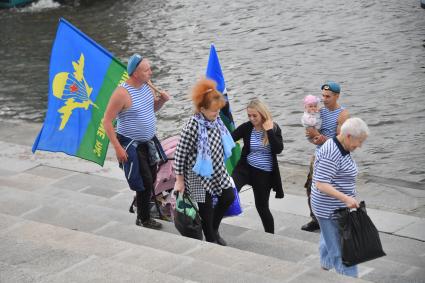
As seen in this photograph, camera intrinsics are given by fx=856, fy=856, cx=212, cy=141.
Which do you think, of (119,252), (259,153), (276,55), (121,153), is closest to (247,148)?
(259,153)

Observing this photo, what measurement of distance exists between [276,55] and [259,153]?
12.4 m

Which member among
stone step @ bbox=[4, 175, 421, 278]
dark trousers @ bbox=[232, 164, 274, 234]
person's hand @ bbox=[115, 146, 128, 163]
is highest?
person's hand @ bbox=[115, 146, 128, 163]

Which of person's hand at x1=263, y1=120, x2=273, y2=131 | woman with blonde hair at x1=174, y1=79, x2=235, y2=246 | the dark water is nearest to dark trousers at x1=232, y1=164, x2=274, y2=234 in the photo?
person's hand at x1=263, y1=120, x2=273, y2=131

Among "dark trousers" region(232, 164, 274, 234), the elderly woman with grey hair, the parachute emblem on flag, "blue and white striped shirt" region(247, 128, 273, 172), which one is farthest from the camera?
the parachute emblem on flag

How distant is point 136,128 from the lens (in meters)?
7.11

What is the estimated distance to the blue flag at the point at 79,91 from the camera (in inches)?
307

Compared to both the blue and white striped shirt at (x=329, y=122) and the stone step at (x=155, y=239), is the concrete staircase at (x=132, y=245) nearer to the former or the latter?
the stone step at (x=155, y=239)

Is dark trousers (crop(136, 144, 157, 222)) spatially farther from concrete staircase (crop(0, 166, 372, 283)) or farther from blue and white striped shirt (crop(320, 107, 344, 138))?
blue and white striped shirt (crop(320, 107, 344, 138))

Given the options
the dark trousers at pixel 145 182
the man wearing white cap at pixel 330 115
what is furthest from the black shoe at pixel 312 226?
the dark trousers at pixel 145 182

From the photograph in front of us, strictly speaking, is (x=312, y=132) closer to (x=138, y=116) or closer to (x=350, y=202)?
(x=138, y=116)

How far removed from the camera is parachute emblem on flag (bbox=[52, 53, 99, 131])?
7.79 m

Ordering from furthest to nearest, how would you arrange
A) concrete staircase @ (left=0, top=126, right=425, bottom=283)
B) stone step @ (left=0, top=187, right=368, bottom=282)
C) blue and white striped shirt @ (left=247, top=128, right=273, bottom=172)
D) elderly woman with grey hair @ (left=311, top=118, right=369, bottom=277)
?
blue and white striped shirt @ (left=247, top=128, right=273, bottom=172)
elderly woman with grey hair @ (left=311, top=118, right=369, bottom=277)
stone step @ (left=0, top=187, right=368, bottom=282)
concrete staircase @ (left=0, top=126, right=425, bottom=283)

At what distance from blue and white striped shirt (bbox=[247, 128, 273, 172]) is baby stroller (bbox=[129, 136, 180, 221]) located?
765 millimetres

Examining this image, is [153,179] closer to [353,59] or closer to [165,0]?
[353,59]
